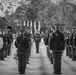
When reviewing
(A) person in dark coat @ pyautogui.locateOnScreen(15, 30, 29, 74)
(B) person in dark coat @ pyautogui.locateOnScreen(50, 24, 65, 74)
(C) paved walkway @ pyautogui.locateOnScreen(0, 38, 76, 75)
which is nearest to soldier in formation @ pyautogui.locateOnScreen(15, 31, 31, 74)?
(A) person in dark coat @ pyautogui.locateOnScreen(15, 30, 29, 74)

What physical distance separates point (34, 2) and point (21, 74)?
71.9 meters

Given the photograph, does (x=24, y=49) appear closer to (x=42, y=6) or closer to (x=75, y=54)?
(x=75, y=54)

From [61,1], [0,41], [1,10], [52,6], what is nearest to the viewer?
[0,41]

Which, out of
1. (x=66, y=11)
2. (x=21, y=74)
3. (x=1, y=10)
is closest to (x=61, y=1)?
(x=66, y=11)

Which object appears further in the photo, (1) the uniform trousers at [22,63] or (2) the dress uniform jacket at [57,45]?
(1) the uniform trousers at [22,63]

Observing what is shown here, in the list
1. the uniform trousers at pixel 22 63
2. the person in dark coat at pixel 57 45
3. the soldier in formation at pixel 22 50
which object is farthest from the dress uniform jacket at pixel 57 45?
the uniform trousers at pixel 22 63

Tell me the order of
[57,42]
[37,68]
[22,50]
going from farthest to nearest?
[37,68] → [22,50] → [57,42]

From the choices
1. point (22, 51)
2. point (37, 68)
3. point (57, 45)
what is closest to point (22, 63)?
point (22, 51)

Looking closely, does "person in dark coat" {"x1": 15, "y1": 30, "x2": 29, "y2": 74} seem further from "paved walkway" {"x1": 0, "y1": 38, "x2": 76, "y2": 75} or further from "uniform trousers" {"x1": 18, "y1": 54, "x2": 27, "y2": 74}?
"paved walkway" {"x1": 0, "y1": 38, "x2": 76, "y2": 75}

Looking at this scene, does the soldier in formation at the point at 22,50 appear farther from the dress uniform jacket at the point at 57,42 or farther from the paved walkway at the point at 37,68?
the dress uniform jacket at the point at 57,42

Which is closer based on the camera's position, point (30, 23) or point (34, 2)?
point (34, 2)

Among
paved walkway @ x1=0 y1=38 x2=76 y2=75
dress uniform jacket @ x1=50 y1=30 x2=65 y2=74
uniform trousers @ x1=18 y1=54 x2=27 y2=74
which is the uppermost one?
dress uniform jacket @ x1=50 y1=30 x2=65 y2=74

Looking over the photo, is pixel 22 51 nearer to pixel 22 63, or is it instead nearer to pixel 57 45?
pixel 22 63

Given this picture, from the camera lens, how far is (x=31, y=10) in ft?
273
